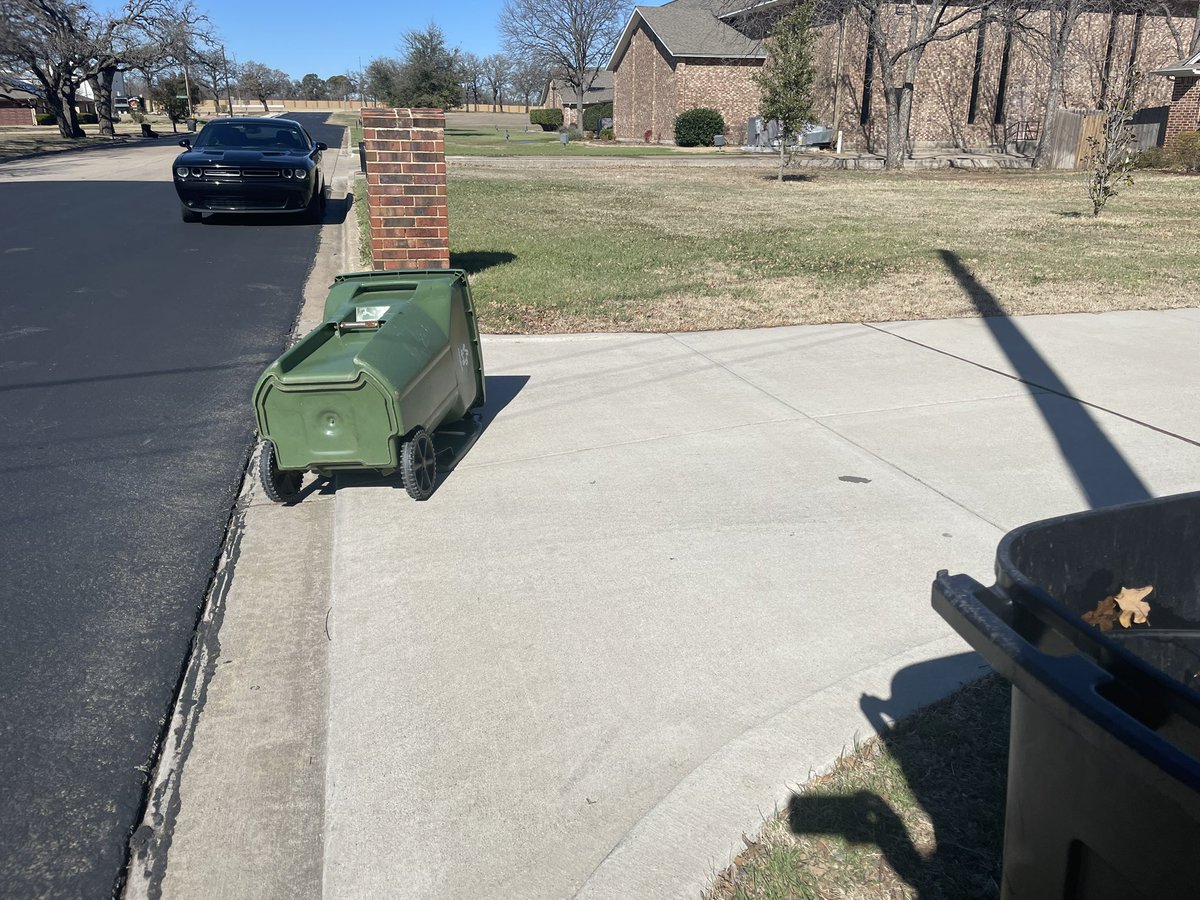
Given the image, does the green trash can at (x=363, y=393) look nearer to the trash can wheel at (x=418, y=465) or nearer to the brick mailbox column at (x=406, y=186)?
the trash can wheel at (x=418, y=465)

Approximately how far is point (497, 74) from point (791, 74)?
317ft

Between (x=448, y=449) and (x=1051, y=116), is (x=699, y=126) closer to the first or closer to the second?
(x=1051, y=116)

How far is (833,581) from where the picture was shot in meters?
3.91

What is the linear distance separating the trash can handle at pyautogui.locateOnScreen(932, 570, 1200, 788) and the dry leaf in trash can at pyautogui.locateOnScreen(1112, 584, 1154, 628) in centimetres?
40

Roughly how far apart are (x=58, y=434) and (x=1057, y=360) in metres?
6.61

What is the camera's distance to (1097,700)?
1.32m

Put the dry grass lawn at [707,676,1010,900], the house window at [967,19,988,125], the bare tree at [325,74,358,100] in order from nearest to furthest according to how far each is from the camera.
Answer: the dry grass lawn at [707,676,1010,900], the house window at [967,19,988,125], the bare tree at [325,74,358,100]

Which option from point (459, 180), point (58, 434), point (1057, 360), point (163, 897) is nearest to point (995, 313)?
point (1057, 360)

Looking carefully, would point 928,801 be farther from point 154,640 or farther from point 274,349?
point 274,349

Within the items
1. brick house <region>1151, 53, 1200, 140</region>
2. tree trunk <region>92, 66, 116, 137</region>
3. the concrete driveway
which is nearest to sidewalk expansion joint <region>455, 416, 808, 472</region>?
the concrete driveway

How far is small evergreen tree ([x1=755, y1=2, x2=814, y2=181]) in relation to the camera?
23609 millimetres

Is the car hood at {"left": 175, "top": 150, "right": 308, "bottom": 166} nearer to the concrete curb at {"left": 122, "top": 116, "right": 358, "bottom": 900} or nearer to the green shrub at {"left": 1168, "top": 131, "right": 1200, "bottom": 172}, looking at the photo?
the concrete curb at {"left": 122, "top": 116, "right": 358, "bottom": 900}

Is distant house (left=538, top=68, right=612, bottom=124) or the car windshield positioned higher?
A: distant house (left=538, top=68, right=612, bottom=124)

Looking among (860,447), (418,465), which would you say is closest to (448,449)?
(418,465)
